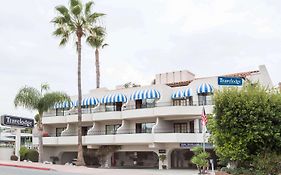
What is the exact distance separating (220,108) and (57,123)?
108 ft

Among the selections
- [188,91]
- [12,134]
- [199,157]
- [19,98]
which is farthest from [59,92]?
[12,134]

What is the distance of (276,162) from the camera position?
21.8 meters

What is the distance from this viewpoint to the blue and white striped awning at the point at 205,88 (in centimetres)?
4112

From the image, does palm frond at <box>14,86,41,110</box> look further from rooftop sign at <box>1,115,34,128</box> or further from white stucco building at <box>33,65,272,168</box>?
white stucco building at <box>33,65,272,168</box>

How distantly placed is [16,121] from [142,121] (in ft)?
43.8

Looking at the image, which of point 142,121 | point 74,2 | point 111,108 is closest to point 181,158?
point 142,121

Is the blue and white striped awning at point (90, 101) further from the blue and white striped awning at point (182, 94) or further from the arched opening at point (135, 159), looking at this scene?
the blue and white striped awning at point (182, 94)

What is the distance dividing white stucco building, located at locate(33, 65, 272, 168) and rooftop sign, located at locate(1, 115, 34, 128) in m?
5.87

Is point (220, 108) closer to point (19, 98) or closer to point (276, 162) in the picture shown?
point (276, 162)

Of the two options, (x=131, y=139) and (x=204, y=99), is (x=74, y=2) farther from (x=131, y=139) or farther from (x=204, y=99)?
(x=204, y=99)

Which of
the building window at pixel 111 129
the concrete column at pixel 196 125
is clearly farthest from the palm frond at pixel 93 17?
the concrete column at pixel 196 125

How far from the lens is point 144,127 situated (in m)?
45.4

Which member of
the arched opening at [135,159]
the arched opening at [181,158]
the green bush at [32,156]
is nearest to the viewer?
the arched opening at [181,158]

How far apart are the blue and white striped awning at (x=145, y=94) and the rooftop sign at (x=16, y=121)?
11.5m
